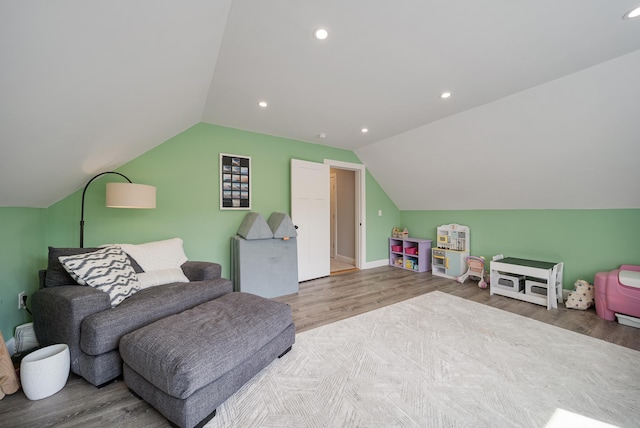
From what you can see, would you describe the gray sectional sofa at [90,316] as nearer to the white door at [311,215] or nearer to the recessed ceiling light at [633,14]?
the white door at [311,215]

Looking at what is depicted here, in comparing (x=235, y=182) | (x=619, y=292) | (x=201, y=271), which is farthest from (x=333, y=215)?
(x=619, y=292)

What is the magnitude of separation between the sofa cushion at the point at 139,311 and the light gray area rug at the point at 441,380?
2.82 ft

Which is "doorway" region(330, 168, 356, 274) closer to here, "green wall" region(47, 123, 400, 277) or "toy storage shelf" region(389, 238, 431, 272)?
"toy storage shelf" region(389, 238, 431, 272)

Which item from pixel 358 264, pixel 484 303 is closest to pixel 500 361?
pixel 484 303

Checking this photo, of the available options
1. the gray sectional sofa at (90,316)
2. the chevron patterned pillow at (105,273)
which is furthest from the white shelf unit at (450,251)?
the chevron patterned pillow at (105,273)

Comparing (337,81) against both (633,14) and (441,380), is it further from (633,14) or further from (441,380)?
(441,380)

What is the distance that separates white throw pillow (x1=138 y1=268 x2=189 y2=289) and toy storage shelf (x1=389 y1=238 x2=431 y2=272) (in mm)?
3945

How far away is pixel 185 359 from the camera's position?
1245mm

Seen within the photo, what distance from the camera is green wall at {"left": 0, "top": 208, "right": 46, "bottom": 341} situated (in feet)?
6.07

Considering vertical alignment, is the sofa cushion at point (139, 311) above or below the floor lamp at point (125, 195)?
below

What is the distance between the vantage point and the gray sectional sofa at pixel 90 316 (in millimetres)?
1562

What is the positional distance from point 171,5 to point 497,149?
3.62 m

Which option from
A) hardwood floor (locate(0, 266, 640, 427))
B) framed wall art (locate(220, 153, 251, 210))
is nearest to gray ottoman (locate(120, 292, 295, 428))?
hardwood floor (locate(0, 266, 640, 427))

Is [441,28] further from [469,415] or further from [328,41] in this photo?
[469,415]
